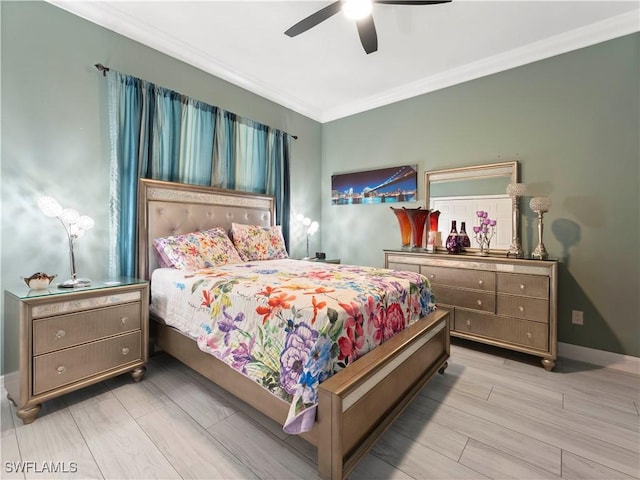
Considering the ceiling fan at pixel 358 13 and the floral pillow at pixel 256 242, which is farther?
the floral pillow at pixel 256 242

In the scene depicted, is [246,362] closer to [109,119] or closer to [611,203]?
[109,119]

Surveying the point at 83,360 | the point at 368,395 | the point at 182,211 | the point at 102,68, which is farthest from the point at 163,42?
the point at 368,395

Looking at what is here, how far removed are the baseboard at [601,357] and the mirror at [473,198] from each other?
1.01m

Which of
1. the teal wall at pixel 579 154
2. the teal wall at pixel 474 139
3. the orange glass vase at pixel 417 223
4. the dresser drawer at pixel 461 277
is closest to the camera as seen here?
the teal wall at pixel 474 139

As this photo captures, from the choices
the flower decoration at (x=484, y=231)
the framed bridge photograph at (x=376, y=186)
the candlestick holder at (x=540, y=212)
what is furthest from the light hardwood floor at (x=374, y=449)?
the framed bridge photograph at (x=376, y=186)

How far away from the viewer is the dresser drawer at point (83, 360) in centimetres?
175

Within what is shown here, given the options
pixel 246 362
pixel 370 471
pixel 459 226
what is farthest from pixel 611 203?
pixel 246 362

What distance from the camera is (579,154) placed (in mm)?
2664

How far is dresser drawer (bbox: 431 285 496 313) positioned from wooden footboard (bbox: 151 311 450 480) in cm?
66

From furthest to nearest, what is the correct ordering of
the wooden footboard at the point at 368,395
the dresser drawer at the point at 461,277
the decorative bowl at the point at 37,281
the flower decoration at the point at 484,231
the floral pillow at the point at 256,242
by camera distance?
the floral pillow at the point at 256,242, the flower decoration at the point at 484,231, the dresser drawer at the point at 461,277, the decorative bowl at the point at 37,281, the wooden footboard at the point at 368,395

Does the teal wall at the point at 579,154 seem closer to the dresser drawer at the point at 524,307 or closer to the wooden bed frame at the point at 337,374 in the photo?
the dresser drawer at the point at 524,307

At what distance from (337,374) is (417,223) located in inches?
96.7

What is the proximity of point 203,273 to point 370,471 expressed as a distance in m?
1.64

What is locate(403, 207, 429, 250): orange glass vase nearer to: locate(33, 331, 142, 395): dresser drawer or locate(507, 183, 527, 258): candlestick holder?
locate(507, 183, 527, 258): candlestick holder
